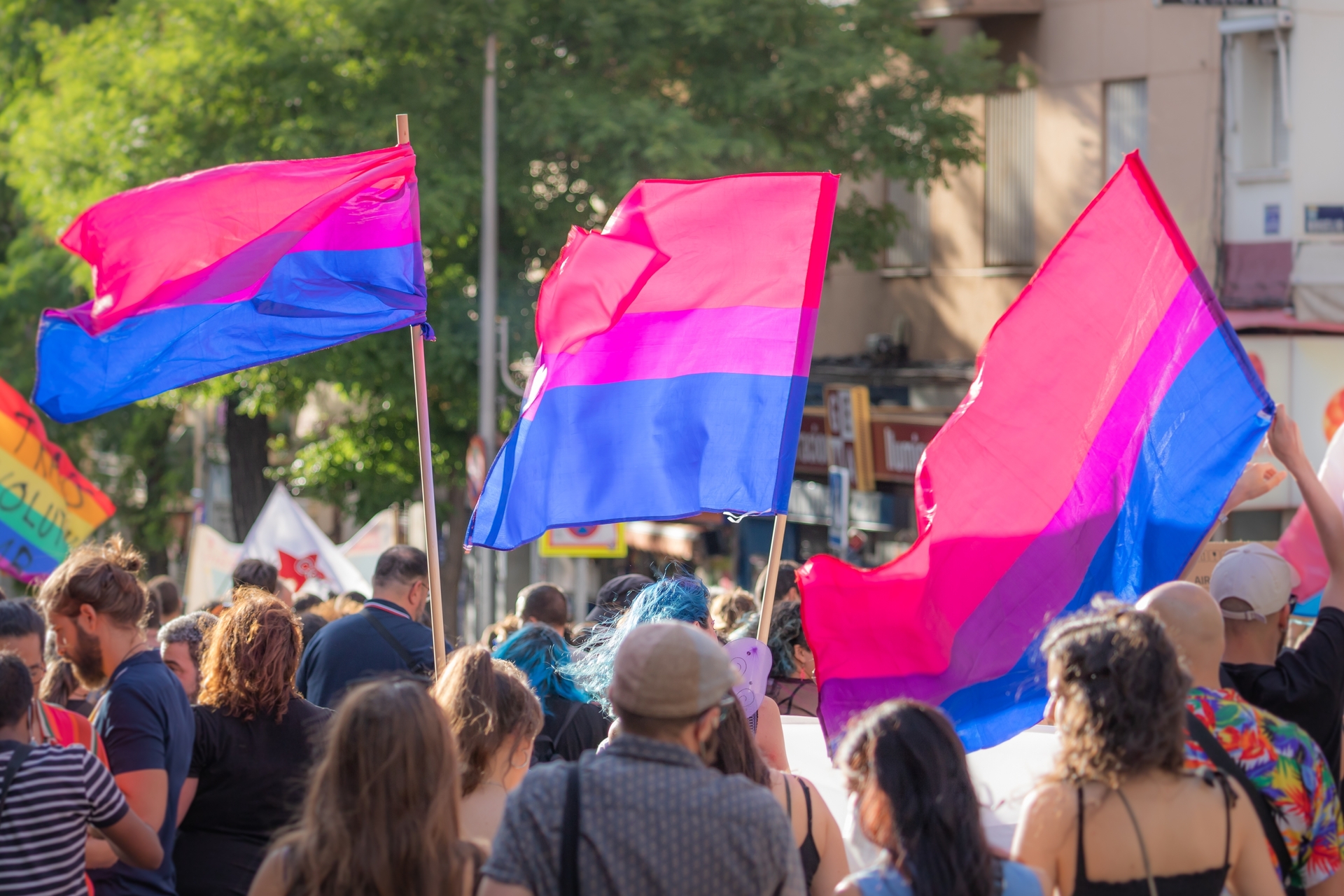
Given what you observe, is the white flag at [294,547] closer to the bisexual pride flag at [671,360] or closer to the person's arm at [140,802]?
the bisexual pride flag at [671,360]

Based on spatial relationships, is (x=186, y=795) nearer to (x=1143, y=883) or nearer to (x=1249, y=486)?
(x=1143, y=883)

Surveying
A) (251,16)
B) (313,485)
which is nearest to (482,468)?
(313,485)

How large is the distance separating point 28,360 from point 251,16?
6644 millimetres

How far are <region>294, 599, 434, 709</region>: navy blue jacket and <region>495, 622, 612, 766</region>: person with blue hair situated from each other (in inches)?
33.5

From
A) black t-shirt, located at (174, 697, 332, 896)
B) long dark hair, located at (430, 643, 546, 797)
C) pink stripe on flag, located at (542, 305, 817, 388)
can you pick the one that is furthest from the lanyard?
long dark hair, located at (430, 643, 546, 797)

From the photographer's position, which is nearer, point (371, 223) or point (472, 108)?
point (371, 223)

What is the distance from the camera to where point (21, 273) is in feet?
62.3

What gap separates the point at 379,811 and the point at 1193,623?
6.70ft

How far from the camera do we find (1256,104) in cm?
1598

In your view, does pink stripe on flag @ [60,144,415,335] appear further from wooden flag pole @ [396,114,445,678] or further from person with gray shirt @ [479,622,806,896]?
person with gray shirt @ [479,622,806,896]

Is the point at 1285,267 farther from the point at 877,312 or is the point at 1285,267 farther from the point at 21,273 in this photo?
the point at 21,273

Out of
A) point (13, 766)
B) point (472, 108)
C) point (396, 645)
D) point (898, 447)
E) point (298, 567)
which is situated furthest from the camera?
point (898, 447)

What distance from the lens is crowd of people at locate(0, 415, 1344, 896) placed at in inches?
119

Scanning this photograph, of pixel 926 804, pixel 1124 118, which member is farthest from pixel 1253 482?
pixel 1124 118
